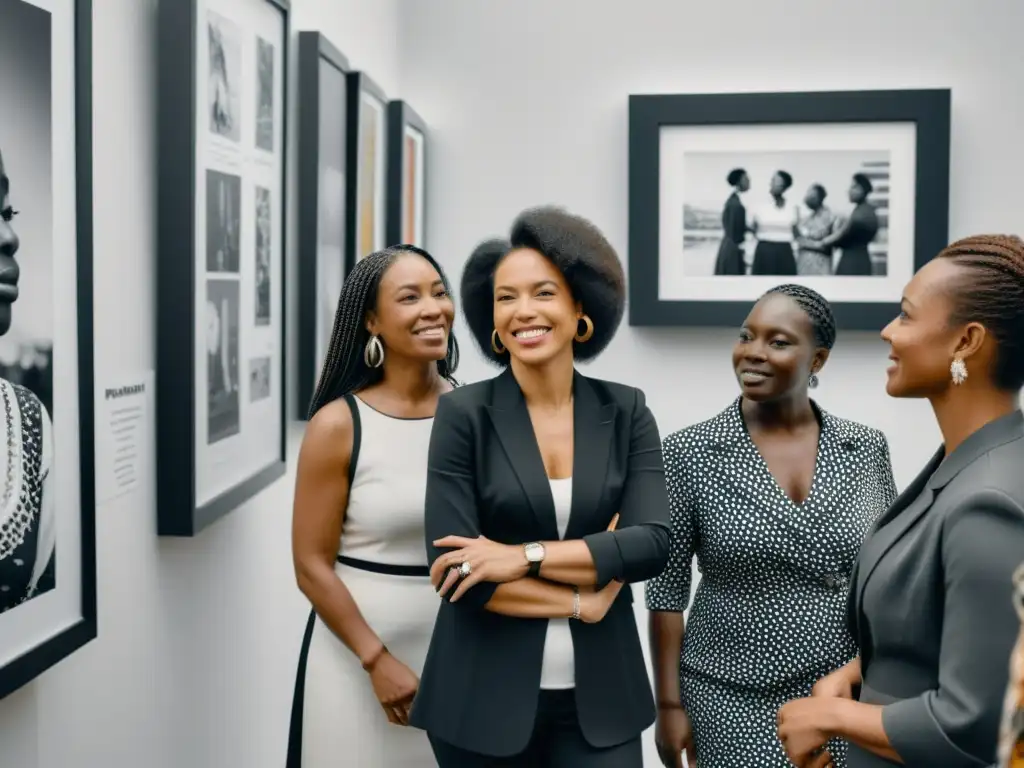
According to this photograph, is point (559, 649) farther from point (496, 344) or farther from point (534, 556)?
point (496, 344)

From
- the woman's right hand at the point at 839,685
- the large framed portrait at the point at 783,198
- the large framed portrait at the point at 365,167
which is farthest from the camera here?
the large framed portrait at the point at 783,198

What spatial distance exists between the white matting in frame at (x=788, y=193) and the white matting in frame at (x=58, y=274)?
2406 mm

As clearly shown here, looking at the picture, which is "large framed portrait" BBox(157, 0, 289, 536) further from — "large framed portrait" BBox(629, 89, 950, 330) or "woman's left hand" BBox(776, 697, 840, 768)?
"large framed portrait" BBox(629, 89, 950, 330)

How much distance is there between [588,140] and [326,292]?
135 cm

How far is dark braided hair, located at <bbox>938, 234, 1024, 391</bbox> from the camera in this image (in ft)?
3.91

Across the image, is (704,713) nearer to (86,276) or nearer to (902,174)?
(86,276)

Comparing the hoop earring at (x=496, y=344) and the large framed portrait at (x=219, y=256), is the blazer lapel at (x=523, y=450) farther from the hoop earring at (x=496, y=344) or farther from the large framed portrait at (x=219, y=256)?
the large framed portrait at (x=219, y=256)

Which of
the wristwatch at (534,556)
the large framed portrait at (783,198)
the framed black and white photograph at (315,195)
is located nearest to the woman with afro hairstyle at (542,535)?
the wristwatch at (534,556)

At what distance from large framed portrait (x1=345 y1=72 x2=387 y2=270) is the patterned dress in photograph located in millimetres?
1545

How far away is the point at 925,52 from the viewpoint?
3.39 metres

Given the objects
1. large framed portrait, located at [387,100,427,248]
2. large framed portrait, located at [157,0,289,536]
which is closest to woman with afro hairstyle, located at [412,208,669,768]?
large framed portrait, located at [157,0,289,536]

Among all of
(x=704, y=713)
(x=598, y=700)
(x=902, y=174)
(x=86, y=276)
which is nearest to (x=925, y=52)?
(x=902, y=174)

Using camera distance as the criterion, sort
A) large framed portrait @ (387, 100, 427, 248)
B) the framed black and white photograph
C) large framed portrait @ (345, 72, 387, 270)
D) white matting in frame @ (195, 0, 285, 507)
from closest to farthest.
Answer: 1. white matting in frame @ (195, 0, 285, 507)
2. the framed black and white photograph
3. large framed portrait @ (345, 72, 387, 270)
4. large framed portrait @ (387, 100, 427, 248)

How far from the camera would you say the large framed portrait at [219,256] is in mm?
1629
